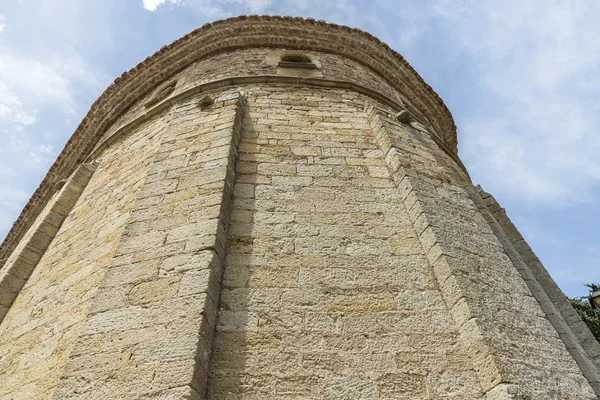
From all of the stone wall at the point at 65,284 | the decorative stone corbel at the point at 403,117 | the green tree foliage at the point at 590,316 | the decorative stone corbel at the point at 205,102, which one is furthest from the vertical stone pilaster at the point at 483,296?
the green tree foliage at the point at 590,316

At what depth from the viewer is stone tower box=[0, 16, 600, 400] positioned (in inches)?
88.9

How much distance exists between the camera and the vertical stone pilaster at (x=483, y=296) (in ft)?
7.36

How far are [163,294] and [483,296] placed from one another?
201cm

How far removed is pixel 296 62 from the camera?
661cm

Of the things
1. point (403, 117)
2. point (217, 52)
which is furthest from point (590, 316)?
point (217, 52)

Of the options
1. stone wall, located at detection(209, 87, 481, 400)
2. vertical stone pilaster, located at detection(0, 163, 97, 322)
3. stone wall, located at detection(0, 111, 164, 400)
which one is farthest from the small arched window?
vertical stone pilaster, located at detection(0, 163, 97, 322)

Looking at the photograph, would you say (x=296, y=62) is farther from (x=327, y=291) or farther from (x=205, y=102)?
(x=327, y=291)

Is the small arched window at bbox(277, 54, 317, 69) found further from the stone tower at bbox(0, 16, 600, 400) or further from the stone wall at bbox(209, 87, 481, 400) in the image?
the stone wall at bbox(209, 87, 481, 400)

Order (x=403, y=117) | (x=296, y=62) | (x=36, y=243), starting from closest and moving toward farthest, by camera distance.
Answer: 1. (x=36, y=243)
2. (x=403, y=117)
3. (x=296, y=62)

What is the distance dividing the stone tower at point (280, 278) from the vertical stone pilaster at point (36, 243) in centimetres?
2

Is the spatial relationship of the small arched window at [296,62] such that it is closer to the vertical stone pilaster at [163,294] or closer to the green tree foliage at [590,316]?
the vertical stone pilaster at [163,294]

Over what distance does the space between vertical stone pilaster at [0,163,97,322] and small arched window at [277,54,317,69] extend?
10.4ft

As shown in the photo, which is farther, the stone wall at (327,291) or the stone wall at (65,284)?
the stone wall at (65,284)

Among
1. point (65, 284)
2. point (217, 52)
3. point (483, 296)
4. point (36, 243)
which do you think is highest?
point (217, 52)
